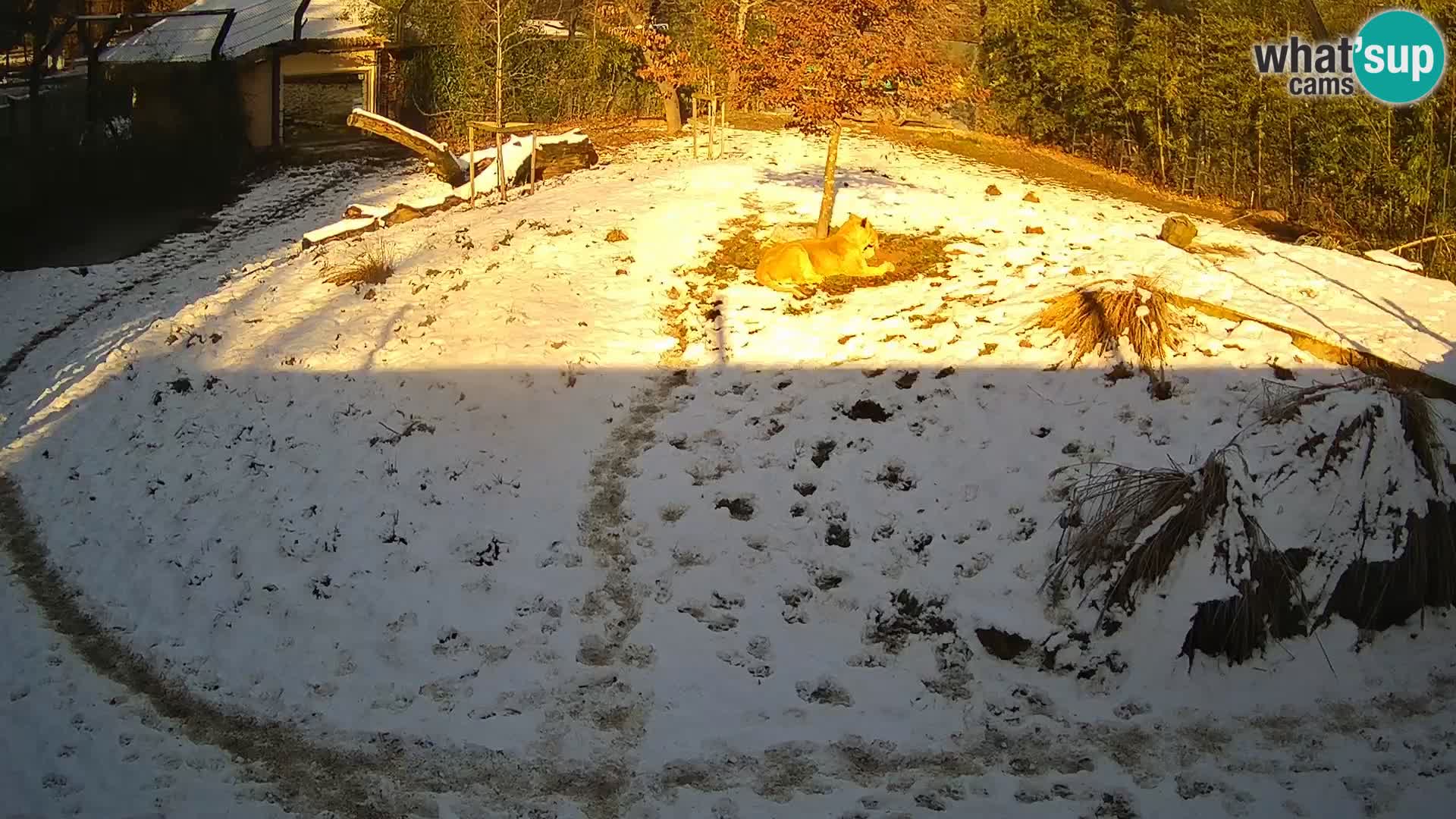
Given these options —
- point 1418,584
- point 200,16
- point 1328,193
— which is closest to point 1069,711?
point 1418,584

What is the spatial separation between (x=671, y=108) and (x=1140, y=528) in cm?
1608

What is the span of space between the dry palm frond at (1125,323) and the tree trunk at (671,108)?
12975 millimetres

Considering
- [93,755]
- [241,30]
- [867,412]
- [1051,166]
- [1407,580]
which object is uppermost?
[241,30]

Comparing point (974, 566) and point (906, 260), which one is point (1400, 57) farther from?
point (974, 566)

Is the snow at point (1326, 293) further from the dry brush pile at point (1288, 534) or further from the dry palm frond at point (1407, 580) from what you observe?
the dry palm frond at point (1407, 580)

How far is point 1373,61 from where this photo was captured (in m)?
14.2

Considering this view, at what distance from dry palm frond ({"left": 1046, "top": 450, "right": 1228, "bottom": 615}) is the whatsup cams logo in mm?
8811

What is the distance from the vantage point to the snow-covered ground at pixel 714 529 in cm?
645

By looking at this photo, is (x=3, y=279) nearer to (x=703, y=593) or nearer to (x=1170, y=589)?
(x=703, y=593)

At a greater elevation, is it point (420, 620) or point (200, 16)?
point (200, 16)

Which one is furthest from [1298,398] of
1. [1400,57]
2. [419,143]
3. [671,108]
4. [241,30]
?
[241,30]

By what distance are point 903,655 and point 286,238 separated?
1345 cm

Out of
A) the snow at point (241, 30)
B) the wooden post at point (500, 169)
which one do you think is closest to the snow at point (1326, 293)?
the wooden post at point (500, 169)

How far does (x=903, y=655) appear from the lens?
724 cm
